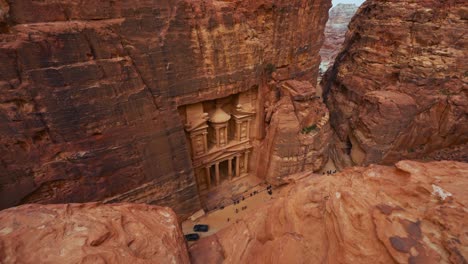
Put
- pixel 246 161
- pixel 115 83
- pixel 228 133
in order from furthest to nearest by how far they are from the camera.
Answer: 1. pixel 246 161
2. pixel 228 133
3. pixel 115 83

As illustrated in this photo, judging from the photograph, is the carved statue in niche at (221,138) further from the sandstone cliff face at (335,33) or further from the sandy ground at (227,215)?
the sandstone cliff face at (335,33)

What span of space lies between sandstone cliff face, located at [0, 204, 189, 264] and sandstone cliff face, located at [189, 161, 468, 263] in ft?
5.62

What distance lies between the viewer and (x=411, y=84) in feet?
45.8

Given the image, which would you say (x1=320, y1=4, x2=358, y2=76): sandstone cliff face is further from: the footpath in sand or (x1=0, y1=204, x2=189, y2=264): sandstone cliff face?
(x1=0, y1=204, x2=189, y2=264): sandstone cliff face

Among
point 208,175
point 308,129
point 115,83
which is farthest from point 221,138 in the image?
point 115,83

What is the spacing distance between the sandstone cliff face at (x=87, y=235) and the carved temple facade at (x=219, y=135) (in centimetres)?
768

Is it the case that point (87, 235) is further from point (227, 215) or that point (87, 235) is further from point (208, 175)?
point (208, 175)

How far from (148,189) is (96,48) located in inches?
246

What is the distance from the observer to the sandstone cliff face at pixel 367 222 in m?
2.98

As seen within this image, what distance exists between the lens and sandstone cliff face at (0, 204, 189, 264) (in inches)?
122

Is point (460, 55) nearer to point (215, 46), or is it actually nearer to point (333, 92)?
point (333, 92)

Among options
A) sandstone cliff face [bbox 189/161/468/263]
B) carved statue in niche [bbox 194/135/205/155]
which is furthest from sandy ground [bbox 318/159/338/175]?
sandstone cliff face [bbox 189/161/468/263]

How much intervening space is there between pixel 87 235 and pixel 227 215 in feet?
33.4

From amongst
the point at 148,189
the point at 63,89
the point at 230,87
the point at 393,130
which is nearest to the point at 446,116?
the point at 393,130
